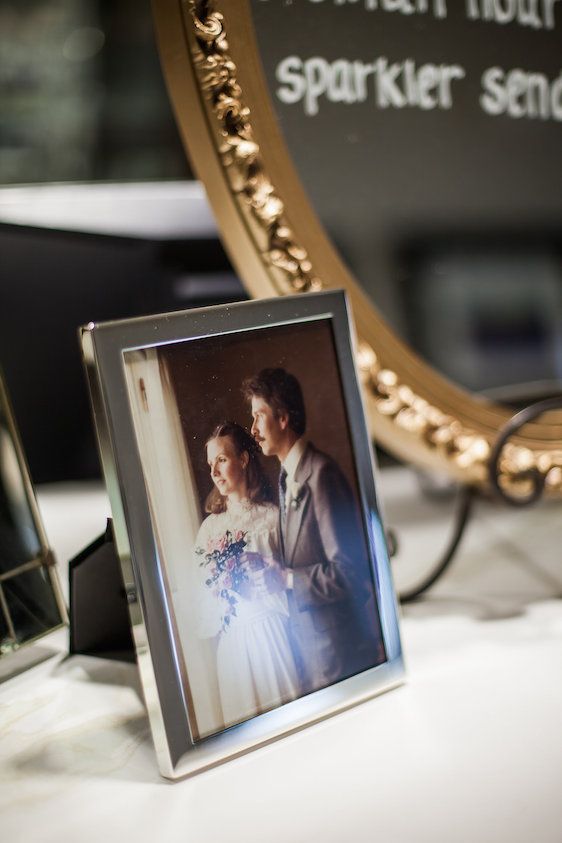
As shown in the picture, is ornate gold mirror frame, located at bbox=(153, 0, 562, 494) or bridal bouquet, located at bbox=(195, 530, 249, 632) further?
ornate gold mirror frame, located at bbox=(153, 0, 562, 494)

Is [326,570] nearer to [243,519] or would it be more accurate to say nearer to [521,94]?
[243,519]

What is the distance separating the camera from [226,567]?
0.38 m

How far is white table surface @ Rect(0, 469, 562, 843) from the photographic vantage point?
0.33 metres

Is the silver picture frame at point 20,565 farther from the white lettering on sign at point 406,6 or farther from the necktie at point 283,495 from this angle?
the white lettering on sign at point 406,6

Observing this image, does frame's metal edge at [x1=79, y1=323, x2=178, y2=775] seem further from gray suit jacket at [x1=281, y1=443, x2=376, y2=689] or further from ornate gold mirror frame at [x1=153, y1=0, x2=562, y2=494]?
ornate gold mirror frame at [x1=153, y1=0, x2=562, y2=494]

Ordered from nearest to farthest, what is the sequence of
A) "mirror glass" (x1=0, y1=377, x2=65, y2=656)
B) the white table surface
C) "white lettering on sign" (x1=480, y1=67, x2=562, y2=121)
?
the white table surface → "mirror glass" (x1=0, y1=377, x2=65, y2=656) → "white lettering on sign" (x1=480, y1=67, x2=562, y2=121)

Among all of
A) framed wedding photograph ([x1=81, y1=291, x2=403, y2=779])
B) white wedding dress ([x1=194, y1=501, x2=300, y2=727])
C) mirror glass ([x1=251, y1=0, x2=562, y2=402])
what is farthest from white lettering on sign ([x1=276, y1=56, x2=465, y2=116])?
white wedding dress ([x1=194, y1=501, x2=300, y2=727])

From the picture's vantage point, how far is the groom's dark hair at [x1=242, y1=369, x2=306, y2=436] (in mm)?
394

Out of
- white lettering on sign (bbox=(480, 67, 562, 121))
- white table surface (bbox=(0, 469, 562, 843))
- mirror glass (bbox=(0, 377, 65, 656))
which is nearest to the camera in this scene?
white table surface (bbox=(0, 469, 562, 843))

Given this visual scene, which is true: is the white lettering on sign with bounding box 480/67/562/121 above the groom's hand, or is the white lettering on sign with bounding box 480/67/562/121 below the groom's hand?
above

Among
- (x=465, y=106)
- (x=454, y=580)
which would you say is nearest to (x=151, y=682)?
(x=454, y=580)

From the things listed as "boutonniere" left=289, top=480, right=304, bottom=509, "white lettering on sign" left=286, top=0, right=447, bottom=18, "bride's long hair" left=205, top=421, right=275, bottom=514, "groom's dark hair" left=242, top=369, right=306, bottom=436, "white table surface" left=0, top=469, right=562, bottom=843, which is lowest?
"white table surface" left=0, top=469, right=562, bottom=843

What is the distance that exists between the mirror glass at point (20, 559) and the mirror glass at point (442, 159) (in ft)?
0.80

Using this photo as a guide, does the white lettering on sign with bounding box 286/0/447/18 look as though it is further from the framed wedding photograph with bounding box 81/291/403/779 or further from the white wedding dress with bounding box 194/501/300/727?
the white wedding dress with bounding box 194/501/300/727
